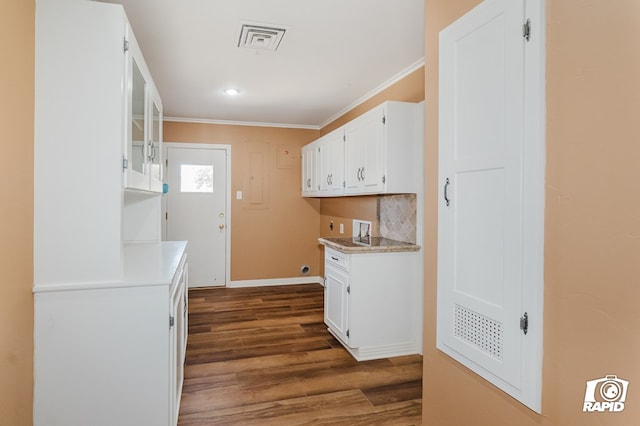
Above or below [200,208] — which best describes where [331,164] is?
above

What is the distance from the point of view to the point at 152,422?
1675 mm

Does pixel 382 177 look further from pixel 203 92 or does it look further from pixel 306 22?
pixel 203 92

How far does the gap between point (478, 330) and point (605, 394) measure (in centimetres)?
46

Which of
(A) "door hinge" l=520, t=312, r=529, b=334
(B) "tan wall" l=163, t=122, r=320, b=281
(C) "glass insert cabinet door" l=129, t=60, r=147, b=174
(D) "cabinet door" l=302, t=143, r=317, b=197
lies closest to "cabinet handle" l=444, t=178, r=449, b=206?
(A) "door hinge" l=520, t=312, r=529, b=334

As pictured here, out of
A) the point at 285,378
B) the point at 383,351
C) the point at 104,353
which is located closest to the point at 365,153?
the point at 383,351

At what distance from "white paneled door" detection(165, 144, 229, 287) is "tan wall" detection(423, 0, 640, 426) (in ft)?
14.8

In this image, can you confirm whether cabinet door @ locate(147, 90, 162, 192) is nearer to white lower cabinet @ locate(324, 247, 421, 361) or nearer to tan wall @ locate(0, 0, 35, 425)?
tan wall @ locate(0, 0, 35, 425)

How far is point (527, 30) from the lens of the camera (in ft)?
3.87

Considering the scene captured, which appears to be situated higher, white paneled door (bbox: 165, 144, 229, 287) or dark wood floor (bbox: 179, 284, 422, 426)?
white paneled door (bbox: 165, 144, 229, 287)

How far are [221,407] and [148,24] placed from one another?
2.48 metres

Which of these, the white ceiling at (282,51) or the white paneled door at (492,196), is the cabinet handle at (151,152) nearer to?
the white ceiling at (282,51)

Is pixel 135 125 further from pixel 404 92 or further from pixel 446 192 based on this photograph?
pixel 404 92

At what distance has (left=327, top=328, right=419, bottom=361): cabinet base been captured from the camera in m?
2.94

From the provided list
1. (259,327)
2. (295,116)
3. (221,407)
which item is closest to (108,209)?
(221,407)
